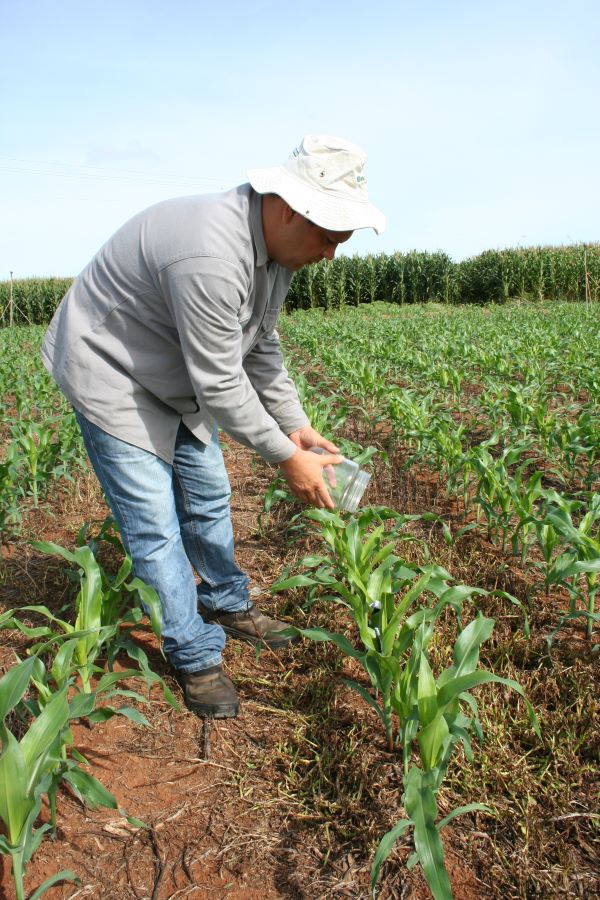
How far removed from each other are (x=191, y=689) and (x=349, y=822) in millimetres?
753

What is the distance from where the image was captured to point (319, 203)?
5.84 feet

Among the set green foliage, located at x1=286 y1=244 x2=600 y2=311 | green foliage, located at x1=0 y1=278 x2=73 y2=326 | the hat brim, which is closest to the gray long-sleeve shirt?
the hat brim

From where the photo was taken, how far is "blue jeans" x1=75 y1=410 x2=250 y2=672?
2143 millimetres

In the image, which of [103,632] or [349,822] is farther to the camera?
[103,632]

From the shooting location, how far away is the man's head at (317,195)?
5.84ft

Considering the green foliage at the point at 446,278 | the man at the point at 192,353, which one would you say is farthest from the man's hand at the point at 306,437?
the green foliage at the point at 446,278

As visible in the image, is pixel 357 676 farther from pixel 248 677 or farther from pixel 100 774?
pixel 100 774

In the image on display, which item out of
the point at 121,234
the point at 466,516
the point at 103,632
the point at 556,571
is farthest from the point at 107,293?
the point at 466,516

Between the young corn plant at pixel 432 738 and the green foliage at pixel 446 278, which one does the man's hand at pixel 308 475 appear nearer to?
the young corn plant at pixel 432 738

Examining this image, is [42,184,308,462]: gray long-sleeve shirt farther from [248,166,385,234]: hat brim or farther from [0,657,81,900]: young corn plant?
[0,657,81,900]: young corn plant

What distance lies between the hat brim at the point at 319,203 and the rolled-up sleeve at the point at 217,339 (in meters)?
0.24

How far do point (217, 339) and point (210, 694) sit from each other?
1.26 m

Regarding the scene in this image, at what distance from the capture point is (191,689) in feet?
7.53

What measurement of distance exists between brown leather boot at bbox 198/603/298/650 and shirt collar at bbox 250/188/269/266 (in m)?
1.49
